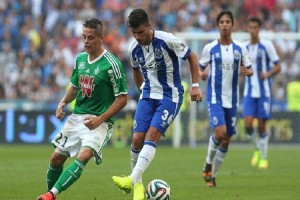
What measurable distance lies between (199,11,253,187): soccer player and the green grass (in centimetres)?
66

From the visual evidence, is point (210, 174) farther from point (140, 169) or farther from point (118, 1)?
point (118, 1)

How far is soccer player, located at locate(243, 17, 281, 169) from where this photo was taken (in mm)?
18781

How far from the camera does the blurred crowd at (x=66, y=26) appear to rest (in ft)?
93.7

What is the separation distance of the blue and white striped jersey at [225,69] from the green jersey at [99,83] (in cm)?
406

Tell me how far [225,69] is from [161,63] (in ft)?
11.0

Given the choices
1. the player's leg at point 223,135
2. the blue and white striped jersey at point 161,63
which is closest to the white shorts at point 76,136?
the blue and white striped jersey at point 161,63

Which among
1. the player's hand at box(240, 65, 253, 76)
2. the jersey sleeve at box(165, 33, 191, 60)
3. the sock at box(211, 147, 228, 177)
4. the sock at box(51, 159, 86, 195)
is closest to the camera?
the sock at box(51, 159, 86, 195)

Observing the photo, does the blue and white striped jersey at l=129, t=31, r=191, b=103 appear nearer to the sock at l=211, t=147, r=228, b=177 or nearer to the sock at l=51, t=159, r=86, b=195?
the sock at l=51, t=159, r=86, b=195

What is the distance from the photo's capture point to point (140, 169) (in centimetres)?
1131

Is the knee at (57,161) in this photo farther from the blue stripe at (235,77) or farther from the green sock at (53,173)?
the blue stripe at (235,77)

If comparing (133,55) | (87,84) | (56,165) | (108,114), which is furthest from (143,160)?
(133,55)

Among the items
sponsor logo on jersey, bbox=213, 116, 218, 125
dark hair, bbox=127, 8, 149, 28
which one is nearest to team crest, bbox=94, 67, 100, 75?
dark hair, bbox=127, 8, 149, 28

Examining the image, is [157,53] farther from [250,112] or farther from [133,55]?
[250,112]

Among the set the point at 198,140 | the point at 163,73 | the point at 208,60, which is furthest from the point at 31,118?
the point at 163,73
